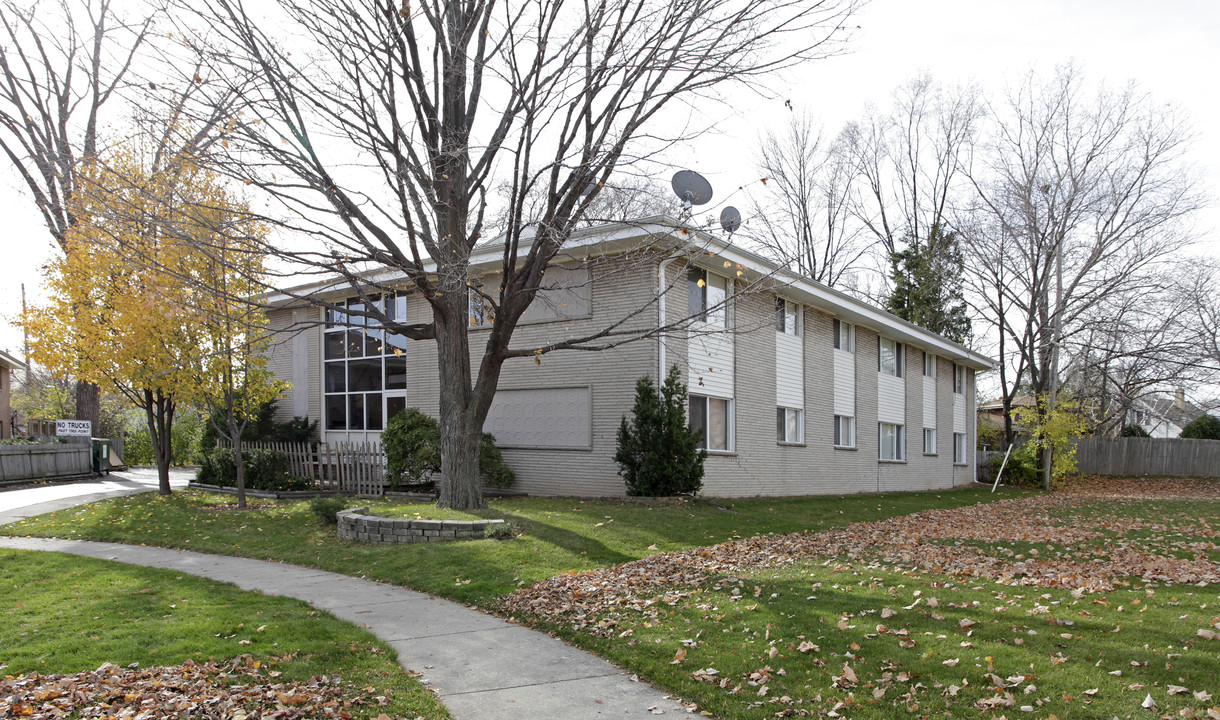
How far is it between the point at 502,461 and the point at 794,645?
12.3 metres

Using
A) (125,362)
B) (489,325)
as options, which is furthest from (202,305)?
(489,325)

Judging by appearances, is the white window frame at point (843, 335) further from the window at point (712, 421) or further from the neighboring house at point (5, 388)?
the neighboring house at point (5, 388)

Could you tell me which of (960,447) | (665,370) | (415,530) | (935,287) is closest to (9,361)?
(665,370)

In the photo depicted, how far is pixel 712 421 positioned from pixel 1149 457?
31.0 m

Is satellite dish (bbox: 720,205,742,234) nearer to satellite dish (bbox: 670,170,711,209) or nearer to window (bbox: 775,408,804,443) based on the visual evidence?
satellite dish (bbox: 670,170,711,209)

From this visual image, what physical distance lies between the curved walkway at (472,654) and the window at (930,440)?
2598cm

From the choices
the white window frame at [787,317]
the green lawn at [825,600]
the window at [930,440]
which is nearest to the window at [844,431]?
the white window frame at [787,317]

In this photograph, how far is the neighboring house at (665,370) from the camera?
16875 millimetres

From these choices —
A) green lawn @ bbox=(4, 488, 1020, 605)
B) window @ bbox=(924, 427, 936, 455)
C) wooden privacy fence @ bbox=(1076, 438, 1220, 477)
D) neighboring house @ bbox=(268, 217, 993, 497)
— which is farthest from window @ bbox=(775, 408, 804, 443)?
wooden privacy fence @ bbox=(1076, 438, 1220, 477)

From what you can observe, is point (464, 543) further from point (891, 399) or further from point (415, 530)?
point (891, 399)

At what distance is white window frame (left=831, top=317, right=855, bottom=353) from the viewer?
24125 mm

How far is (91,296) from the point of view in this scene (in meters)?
16.0

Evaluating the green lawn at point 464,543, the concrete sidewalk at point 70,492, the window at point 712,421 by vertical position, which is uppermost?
the window at point 712,421

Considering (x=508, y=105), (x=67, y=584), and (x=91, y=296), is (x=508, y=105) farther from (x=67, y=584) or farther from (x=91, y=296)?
(x=91, y=296)
